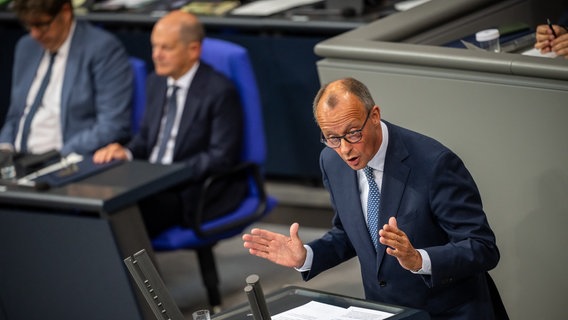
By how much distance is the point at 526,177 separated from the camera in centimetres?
401

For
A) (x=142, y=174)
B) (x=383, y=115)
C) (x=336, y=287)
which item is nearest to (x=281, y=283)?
(x=336, y=287)

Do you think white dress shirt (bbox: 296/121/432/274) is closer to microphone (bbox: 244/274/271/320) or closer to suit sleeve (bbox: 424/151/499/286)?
suit sleeve (bbox: 424/151/499/286)

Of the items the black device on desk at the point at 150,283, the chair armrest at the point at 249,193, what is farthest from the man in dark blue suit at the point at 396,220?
the chair armrest at the point at 249,193

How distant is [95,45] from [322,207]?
1.58m

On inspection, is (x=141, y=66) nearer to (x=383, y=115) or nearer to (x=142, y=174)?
(x=142, y=174)

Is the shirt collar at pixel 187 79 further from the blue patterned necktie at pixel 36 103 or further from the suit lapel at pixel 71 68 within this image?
the blue patterned necktie at pixel 36 103

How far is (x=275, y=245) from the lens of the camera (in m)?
3.56

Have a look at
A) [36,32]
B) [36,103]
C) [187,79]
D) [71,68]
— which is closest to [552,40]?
[187,79]

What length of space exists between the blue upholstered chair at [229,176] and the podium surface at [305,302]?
5.89ft

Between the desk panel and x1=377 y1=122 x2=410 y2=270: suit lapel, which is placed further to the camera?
the desk panel

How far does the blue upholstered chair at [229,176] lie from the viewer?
5.56 meters

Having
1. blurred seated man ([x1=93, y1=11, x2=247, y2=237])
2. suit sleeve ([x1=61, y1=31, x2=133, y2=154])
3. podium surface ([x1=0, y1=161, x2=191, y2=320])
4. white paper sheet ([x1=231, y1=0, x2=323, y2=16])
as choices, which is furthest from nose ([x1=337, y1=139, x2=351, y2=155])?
white paper sheet ([x1=231, y1=0, x2=323, y2=16])

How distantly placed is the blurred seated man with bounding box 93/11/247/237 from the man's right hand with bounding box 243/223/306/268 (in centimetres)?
193

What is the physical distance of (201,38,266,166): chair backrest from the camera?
565cm
